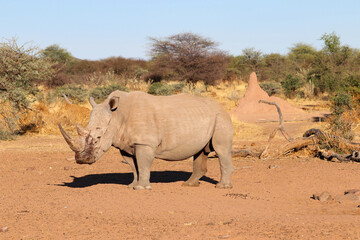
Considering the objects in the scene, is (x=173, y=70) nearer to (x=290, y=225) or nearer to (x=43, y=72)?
(x=43, y=72)

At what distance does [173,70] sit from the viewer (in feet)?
138

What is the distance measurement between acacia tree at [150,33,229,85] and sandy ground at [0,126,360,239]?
29.0m

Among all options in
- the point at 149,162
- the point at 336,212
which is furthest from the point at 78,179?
the point at 336,212

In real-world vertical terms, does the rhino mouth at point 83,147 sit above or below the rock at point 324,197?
above

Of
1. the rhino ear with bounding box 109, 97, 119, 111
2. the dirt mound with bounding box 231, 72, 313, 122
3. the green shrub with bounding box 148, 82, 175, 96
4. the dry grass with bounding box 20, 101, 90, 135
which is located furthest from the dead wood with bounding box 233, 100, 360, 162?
the green shrub with bounding box 148, 82, 175, 96

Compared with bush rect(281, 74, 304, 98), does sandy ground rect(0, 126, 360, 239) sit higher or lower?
lower

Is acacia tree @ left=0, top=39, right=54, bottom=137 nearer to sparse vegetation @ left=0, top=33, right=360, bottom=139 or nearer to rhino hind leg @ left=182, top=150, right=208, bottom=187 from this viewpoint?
sparse vegetation @ left=0, top=33, right=360, bottom=139

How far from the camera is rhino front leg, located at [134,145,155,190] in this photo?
7762 mm

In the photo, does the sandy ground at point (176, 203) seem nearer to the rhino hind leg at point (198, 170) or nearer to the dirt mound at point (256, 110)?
the rhino hind leg at point (198, 170)

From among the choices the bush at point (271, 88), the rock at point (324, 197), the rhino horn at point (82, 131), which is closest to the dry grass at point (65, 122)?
the rock at point (324, 197)

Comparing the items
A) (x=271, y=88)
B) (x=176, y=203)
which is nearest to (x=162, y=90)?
(x=271, y=88)

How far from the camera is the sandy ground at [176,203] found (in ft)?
18.3

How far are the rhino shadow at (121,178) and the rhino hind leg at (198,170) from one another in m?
0.66

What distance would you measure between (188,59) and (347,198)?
3424 cm
